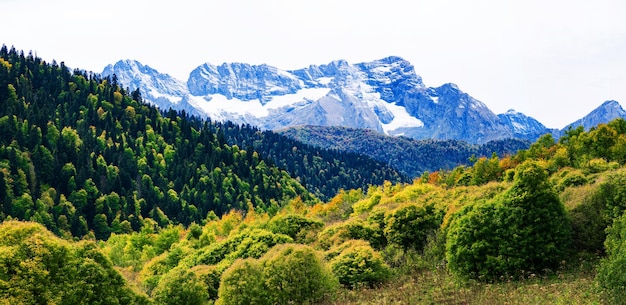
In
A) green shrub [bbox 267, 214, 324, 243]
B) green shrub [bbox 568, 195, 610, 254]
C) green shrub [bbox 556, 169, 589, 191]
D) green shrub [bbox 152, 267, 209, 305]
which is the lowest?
green shrub [bbox 152, 267, 209, 305]

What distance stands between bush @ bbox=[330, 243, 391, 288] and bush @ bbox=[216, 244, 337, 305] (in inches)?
119

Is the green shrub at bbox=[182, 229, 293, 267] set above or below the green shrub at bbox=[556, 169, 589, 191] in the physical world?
below

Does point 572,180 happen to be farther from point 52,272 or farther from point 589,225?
point 52,272

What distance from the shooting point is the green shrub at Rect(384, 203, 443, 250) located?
56906mm

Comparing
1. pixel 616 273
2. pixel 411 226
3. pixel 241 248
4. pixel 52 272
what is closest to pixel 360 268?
pixel 411 226

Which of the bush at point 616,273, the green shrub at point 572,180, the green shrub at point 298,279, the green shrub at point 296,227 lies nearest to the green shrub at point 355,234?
the green shrub at point 296,227

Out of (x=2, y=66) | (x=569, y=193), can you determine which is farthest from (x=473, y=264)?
(x=2, y=66)

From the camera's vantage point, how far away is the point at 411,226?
57.1 m

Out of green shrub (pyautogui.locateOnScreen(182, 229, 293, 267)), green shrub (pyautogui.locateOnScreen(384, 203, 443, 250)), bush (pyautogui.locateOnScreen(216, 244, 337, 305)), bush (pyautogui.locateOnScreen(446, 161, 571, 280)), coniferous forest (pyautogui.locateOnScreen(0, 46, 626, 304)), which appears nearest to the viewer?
coniferous forest (pyautogui.locateOnScreen(0, 46, 626, 304))

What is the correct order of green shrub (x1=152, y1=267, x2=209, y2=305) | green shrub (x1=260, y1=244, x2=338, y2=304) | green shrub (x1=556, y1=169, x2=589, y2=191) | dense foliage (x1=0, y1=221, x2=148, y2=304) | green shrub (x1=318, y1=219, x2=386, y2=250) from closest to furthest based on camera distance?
dense foliage (x1=0, y1=221, x2=148, y2=304)
green shrub (x1=260, y1=244, x2=338, y2=304)
green shrub (x1=152, y1=267, x2=209, y2=305)
green shrub (x1=556, y1=169, x2=589, y2=191)
green shrub (x1=318, y1=219, x2=386, y2=250)

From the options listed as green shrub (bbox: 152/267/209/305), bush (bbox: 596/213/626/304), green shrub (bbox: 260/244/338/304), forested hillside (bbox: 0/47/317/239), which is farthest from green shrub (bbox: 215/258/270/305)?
forested hillside (bbox: 0/47/317/239)

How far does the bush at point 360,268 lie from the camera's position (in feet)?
152

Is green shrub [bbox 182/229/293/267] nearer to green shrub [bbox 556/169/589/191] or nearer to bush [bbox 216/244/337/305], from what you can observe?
bush [bbox 216/244/337/305]

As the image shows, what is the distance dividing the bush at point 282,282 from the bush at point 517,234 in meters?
10.5
